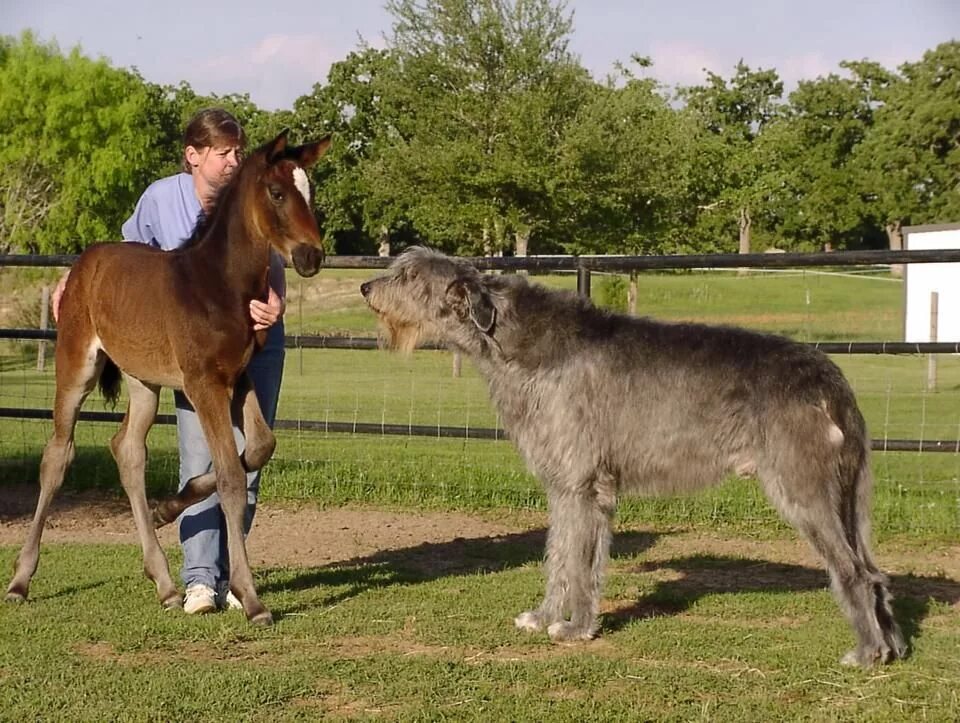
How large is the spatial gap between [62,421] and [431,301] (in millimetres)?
2404

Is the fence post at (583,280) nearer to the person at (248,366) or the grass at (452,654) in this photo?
the grass at (452,654)

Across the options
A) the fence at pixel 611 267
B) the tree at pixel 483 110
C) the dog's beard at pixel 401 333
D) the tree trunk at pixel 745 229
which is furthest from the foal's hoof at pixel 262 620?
the tree trunk at pixel 745 229

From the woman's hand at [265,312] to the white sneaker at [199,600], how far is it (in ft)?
5.00

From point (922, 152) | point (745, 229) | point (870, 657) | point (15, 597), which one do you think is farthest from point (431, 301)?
point (922, 152)

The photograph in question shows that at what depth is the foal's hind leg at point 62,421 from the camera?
7203 mm

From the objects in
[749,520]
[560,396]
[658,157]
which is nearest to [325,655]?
[560,396]

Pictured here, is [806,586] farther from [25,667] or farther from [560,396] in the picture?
[25,667]

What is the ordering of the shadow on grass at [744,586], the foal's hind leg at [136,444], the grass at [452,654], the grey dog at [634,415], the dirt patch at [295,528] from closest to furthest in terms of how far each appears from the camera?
the grass at [452,654]
the grey dog at [634,415]
the shadow on grass at [744,586]
the foal's hind leg at [136,444]
the dirt patch at [295,528]

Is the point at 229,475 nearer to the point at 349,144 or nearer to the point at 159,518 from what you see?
the point at 159,518

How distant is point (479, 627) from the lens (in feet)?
21.2

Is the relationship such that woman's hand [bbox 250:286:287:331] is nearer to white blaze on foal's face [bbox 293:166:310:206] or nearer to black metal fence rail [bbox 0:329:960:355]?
white blaze on foal's face [bbox 293:166:310:206]

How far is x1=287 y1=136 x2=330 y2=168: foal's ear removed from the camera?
6422 millimetres

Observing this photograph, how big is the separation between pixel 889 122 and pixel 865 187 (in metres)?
4.02

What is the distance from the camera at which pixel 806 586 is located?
307 inches
